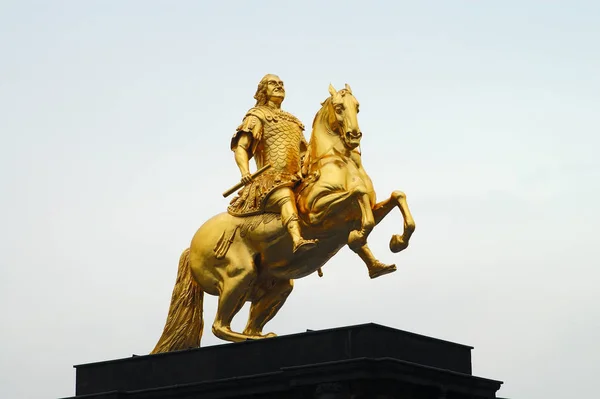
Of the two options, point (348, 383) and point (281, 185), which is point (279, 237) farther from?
point (348, 383)

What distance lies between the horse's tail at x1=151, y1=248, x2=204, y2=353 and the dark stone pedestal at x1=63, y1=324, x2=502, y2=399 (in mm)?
976

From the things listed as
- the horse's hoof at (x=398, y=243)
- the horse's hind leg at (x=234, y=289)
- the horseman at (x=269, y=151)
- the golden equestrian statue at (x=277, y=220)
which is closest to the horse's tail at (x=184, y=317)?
the golden equestrian statue at (x=277, y=220)

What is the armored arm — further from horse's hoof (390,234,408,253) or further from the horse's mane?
horse's hoof (390,234,408,253)

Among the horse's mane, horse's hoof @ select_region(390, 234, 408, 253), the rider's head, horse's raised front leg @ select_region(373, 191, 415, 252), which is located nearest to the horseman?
the rider's head

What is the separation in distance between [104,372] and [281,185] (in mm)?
3808

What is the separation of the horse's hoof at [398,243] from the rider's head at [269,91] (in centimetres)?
317

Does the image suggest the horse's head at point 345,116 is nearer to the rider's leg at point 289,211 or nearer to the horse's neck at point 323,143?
the horse's neck at point 323,143

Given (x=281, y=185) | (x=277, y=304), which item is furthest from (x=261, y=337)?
(x=281, y=185)

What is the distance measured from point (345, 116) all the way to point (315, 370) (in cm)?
401

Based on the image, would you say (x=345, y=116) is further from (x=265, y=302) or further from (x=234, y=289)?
(x=265, y=302)

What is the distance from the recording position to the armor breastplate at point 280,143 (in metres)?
24.6

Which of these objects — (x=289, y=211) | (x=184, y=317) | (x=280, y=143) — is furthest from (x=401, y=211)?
(x=184, y=317)

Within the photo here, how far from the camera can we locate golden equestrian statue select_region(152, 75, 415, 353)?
23531mm

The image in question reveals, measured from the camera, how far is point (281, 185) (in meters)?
24.0
